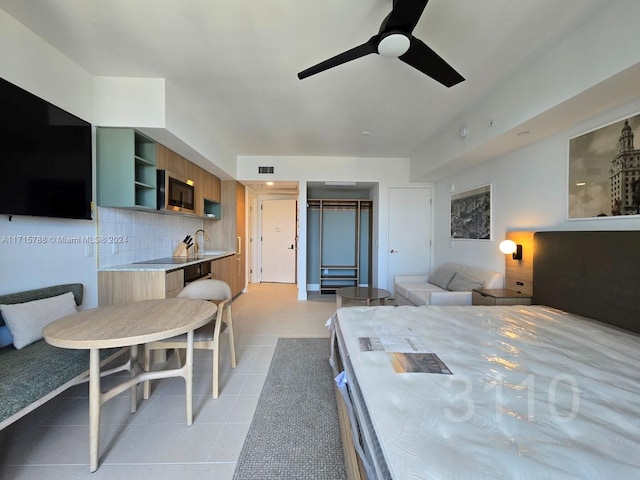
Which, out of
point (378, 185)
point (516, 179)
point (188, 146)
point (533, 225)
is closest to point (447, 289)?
point (533, 225)

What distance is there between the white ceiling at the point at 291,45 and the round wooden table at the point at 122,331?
75.9 inches

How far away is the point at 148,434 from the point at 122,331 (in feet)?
2.42

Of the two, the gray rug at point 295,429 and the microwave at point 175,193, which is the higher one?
the microwave at point 175,193

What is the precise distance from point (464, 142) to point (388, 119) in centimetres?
92

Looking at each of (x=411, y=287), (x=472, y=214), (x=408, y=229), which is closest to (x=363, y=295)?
(x=411, y=287)

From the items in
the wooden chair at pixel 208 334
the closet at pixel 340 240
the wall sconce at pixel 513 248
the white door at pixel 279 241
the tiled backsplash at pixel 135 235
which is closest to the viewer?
the wooden chair at pixel 208 334

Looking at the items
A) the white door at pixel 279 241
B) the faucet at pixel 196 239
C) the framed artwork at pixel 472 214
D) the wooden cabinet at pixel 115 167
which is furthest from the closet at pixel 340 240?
the wooden cabinet at pixel 115 167

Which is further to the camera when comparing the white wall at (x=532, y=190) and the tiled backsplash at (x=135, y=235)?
the tiled backsplash at (x=135, y=235)

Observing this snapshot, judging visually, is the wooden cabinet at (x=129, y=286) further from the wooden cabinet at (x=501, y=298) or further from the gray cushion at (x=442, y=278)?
the gray cushion at (x=442, y=278)

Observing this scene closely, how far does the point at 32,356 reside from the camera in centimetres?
152

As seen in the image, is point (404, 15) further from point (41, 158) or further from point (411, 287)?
point (411, 287)

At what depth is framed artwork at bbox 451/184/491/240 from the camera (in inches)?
131

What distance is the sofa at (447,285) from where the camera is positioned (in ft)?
10.1

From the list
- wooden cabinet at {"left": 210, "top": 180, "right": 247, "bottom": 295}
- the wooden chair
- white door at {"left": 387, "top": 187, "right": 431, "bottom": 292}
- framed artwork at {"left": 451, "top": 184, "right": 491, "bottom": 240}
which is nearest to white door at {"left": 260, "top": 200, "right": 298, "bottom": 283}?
wooden cabinet at {"left": 210, "top": 180, "right": 247, "bottom": 295}
